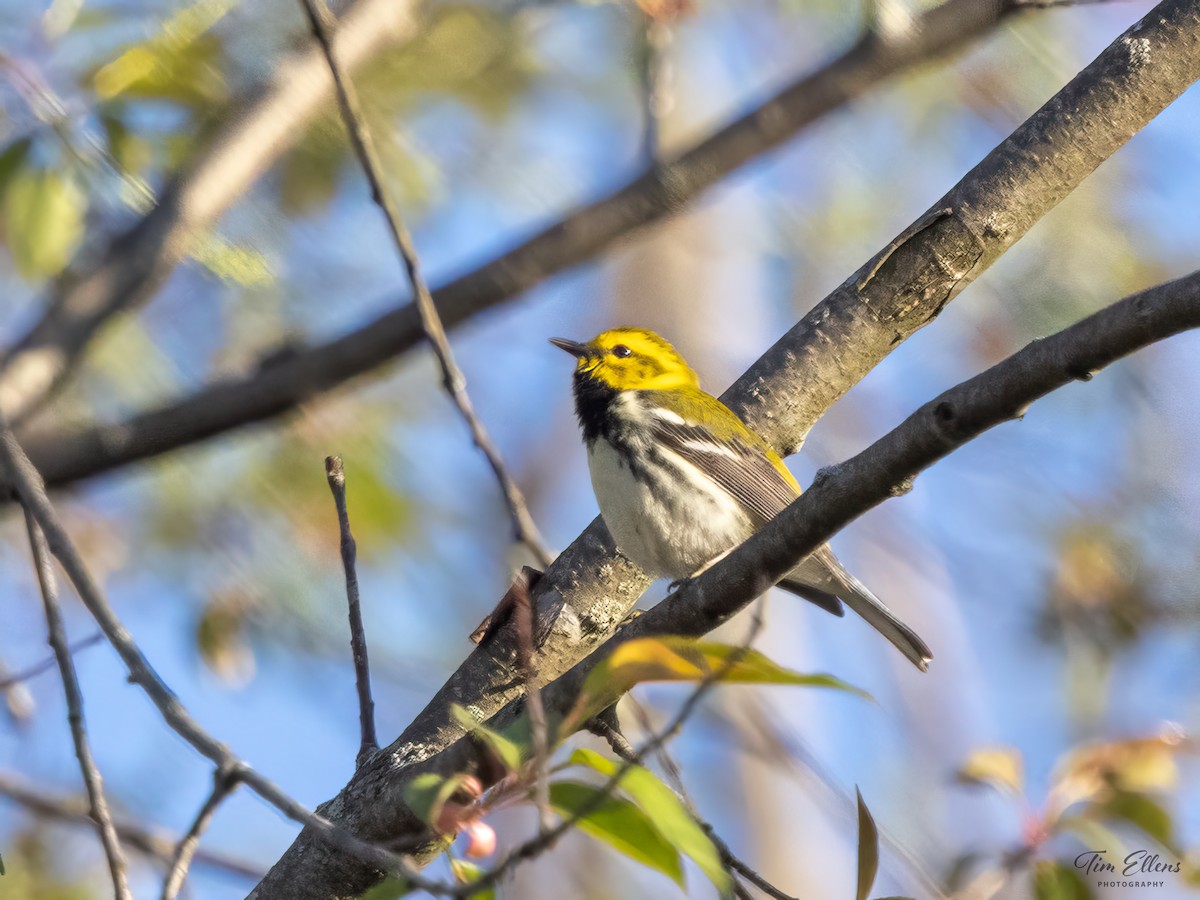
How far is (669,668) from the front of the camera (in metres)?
1.45

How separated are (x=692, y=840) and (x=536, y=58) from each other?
14.9 ft

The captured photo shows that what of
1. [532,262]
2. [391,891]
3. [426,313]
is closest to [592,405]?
[532,262]

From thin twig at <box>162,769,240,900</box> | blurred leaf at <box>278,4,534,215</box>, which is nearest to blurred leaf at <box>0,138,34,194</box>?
blurred leaf at <box>278,4,534,215</box>

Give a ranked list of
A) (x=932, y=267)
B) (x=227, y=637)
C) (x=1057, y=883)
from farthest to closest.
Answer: (x=227, y=637) < (x=932, y=267) < (x=1057, y=883)

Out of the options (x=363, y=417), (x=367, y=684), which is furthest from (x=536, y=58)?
(x=367, y=684)

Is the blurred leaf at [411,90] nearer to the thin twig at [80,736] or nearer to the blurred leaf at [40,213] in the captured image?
the blurred leaf at [40,213]

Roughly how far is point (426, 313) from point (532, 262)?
6.63 feet

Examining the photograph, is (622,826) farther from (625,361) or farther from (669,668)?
(625,361)

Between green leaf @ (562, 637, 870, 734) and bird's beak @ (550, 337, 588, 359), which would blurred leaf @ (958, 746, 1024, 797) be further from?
bird's beak @ (550, 337, 588, 359)

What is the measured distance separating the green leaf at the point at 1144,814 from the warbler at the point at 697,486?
1287 millimetres

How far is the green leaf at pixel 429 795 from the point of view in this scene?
146 cm

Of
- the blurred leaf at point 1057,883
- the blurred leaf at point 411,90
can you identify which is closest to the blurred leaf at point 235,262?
the blurred leaf at point 411,90

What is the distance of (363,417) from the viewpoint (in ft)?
17.1

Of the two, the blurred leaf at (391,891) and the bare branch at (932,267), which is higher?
the bare branch at (932,267)
